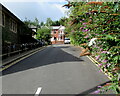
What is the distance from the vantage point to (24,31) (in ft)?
96.5

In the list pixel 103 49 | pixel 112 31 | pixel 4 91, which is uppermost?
pixel 112 31

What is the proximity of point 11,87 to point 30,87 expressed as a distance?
665mm

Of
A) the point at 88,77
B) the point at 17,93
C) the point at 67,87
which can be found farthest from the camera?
the point at 88,77

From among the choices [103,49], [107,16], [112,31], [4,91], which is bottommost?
[4,91]

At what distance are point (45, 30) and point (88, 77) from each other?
55.0 m

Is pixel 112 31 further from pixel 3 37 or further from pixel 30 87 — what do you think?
pixel 3 37

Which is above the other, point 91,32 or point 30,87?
point 91,32

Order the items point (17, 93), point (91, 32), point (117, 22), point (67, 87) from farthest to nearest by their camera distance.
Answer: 1. point (67, 87)
2. point (17, 93)
3. point (91, 32)
4. point (117, 22)

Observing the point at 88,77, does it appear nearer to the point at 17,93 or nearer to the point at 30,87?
the point at 30,87

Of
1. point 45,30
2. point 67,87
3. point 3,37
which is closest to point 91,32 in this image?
point 67,87

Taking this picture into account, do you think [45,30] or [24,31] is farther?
[45,30]

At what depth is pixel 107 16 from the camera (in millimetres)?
2652

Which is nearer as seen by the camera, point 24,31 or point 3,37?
point 3,37

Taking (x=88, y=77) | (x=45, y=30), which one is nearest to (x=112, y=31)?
(x=88, y=77)
